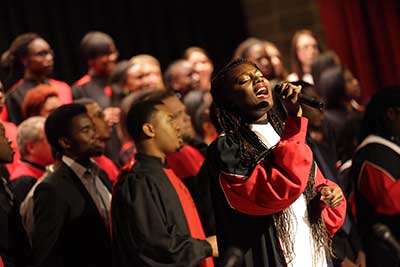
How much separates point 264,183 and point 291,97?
30cm

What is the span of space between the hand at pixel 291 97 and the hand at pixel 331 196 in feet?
1.02

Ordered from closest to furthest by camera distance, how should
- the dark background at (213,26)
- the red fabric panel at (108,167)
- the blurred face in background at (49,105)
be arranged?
1. the red fabric panel at (108,167)
2. the blurred face in background at (49,105)
3. the dark background at (213,26)

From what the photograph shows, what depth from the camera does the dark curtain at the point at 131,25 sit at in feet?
23.0

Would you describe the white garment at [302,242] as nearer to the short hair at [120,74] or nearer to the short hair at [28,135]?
the short hair at [28,135]

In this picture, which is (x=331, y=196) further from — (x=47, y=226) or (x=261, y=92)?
(x=47, y=226)

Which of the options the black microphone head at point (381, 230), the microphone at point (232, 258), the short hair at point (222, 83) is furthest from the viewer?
the black microphone head at point (381, 230)

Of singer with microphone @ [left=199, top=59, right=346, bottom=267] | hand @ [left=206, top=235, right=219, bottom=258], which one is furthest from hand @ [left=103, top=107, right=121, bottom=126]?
singer with microphone @ [left=199, top=59, right=346, bottom=267]

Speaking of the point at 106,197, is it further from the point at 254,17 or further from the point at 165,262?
the point at 254,17

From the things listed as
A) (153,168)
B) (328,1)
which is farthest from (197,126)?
(328,1)

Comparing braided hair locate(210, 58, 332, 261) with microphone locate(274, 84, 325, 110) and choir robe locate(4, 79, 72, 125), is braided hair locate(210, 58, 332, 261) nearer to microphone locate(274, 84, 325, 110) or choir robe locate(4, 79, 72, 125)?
microphone locate(274, 84, 325, 110)

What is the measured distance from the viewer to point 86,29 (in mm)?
7359

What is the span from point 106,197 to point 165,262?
25.3 inches

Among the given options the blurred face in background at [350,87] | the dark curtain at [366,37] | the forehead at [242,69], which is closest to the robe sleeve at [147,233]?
the forehead at [242,69]

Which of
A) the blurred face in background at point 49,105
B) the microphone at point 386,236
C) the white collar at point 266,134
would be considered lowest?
the microphone at point 386,236
